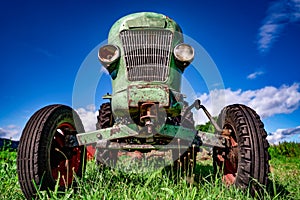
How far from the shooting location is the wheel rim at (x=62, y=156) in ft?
10.5

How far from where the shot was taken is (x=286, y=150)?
12352 millimetres

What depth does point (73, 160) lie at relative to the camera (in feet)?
11.8

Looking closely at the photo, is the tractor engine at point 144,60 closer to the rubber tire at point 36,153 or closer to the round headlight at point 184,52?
the round headlight at point 184,52

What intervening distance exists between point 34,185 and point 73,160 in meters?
0.96

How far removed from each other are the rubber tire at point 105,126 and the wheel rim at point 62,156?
3.30 ft

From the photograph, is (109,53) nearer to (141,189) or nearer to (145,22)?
(145,22)

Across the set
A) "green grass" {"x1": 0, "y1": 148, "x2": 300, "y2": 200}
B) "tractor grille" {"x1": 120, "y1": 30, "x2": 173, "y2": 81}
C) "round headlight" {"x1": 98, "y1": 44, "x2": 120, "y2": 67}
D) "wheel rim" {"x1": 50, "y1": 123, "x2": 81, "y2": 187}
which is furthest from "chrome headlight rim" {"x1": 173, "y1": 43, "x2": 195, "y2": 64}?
"wheel rim" {"x1": 50, "y1": 123, "x2": 81, "y2": 187}

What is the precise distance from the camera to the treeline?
12044mm

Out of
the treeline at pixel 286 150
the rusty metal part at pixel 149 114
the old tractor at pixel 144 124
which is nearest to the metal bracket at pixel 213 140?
the old tractor at pixel 144 124

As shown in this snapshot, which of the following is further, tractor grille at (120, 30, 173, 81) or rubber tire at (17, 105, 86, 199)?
tractor grille at (120, 30, 173, 81)

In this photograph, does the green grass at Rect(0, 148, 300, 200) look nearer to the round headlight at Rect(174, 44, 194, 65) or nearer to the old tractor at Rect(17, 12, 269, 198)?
the old tractor at Rect(17, 12, 269, 198)

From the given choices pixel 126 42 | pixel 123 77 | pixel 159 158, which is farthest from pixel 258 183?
pixel 159 158

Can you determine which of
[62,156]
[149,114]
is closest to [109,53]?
[149,114]

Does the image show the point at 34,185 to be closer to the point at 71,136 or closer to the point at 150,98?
the point at 71,136
